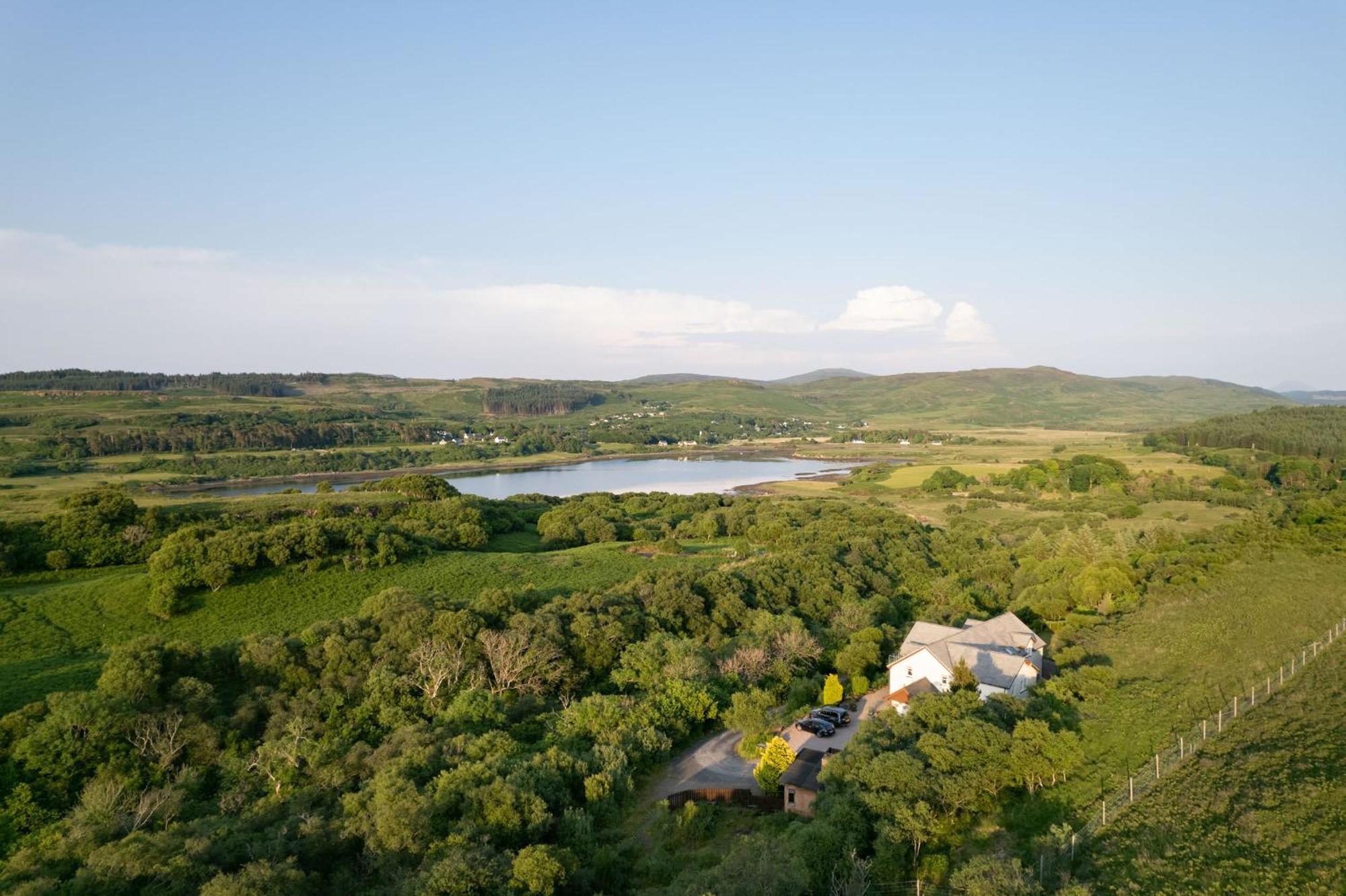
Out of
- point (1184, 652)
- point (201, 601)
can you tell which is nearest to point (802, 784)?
point (1184, 652)

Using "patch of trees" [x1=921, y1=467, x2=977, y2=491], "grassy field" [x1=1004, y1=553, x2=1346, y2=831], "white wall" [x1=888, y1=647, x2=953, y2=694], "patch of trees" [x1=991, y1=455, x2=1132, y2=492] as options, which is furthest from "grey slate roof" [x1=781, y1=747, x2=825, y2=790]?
"patch of trees" [x1=991, y1=455, x2=1132, y2=492]

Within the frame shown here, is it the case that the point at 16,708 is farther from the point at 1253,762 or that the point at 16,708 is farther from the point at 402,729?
the point at 1253,762

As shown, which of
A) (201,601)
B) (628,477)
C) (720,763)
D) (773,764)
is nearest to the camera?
(773,764)

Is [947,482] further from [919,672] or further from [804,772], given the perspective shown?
[804,772]

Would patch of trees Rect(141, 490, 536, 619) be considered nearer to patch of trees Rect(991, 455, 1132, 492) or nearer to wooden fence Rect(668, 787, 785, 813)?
wooden fence Rect(668, 787, 785, 813)

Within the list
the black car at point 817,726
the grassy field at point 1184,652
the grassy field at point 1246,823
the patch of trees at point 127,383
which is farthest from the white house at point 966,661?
the patch of trees at point 127,383

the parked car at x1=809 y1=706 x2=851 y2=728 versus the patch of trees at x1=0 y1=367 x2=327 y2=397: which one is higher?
the patch of trees at x1=0 y1=367 x2=327 y2=397

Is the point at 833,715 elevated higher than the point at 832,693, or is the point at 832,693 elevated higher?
the point at 832,693
